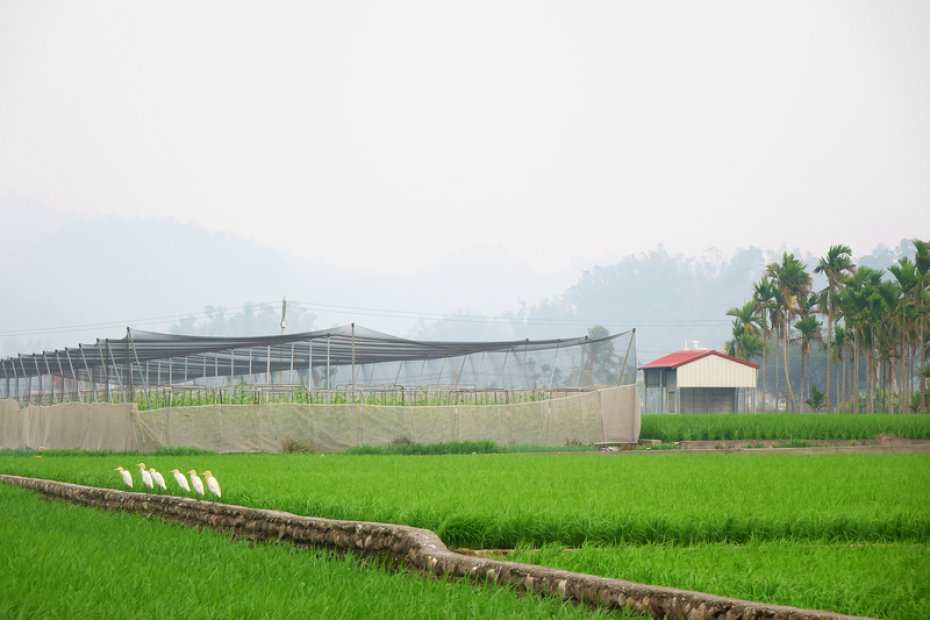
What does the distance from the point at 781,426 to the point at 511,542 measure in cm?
2876

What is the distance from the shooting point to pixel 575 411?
29.2m

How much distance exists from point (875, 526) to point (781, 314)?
63634 millimetres

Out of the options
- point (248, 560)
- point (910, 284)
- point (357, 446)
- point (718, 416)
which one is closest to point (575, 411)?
point (357, 446)

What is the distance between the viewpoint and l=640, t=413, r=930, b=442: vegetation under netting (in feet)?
113

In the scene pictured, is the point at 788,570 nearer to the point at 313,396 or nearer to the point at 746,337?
the point at 313,396

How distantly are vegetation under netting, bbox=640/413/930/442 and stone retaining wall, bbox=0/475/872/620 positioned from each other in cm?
2406

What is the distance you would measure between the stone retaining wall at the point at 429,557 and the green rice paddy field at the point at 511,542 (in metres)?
0.18

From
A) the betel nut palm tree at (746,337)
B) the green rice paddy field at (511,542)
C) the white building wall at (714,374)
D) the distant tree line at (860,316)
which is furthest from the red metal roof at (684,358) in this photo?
the green rice paddy field at (511,542)

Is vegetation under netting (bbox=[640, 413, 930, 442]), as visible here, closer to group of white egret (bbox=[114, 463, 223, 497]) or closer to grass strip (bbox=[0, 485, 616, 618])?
group of white egret (bbox=[114, 463, 223, 497])

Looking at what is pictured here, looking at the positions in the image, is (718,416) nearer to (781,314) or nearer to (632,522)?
(632,522)

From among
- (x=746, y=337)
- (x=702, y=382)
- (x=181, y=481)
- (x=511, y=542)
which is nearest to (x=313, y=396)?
(x=181, y=481)

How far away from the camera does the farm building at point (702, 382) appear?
51.3 metres

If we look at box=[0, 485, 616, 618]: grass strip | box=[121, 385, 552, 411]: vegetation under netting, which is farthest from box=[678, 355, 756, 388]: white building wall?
box=[0, 485, 616, 618]: grass strip

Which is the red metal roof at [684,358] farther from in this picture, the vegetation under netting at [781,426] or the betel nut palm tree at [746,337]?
the betel nut palm tree at [746,337]
